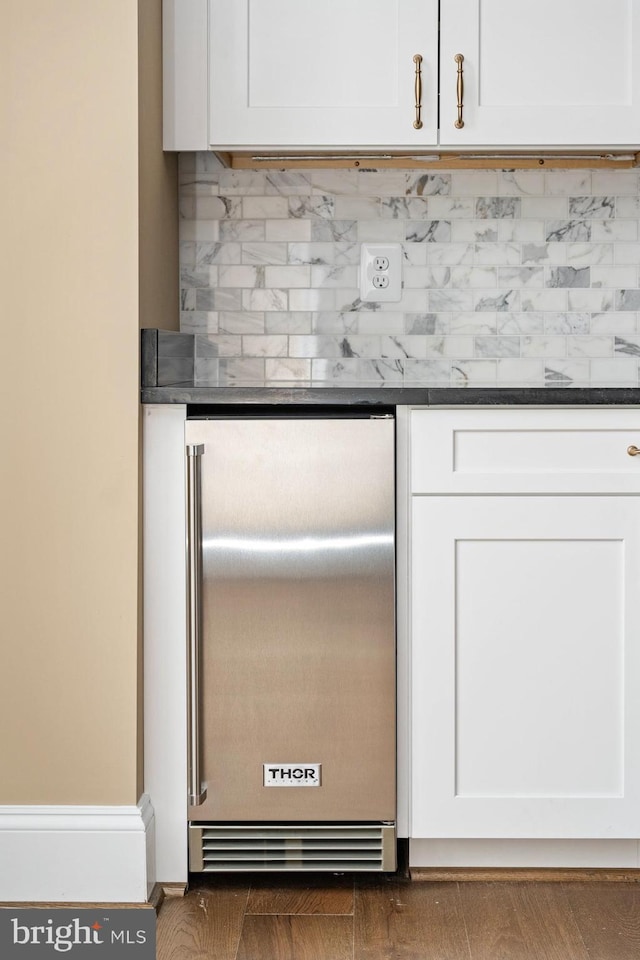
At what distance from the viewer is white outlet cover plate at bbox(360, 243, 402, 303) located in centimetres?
246

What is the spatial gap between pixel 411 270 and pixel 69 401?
3.30 ft

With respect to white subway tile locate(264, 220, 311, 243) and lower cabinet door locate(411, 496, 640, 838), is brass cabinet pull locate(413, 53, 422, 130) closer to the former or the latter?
white subway tile locate(264, 220, 311, 243)

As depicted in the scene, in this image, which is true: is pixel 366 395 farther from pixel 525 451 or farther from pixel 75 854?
pixel 75 854

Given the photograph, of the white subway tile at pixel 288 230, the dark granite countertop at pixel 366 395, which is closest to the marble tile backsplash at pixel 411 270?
the white subway tile at pixel 288 230

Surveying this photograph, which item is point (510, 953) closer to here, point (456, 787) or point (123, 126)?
point (456, 787)

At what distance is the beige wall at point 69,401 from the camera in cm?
184

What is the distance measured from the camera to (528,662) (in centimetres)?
189

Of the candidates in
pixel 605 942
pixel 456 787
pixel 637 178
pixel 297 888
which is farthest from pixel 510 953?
pixel 637 178

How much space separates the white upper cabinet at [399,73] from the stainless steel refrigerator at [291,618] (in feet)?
2.26

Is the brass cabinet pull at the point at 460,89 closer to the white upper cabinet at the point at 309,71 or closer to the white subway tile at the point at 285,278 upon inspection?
the white upper cabinet at the point at 309,71

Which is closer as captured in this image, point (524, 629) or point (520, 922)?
point (520, 922)

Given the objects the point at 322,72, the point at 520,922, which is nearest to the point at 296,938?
the point at 520,922

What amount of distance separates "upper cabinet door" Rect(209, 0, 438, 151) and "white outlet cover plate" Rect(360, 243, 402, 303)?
36cm

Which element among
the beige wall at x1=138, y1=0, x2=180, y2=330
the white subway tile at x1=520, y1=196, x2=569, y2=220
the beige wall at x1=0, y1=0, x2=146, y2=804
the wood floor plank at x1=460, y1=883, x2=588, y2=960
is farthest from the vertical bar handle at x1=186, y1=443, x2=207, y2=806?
the white subway tile at x1=520, y1=196, x2=569, y2=220
